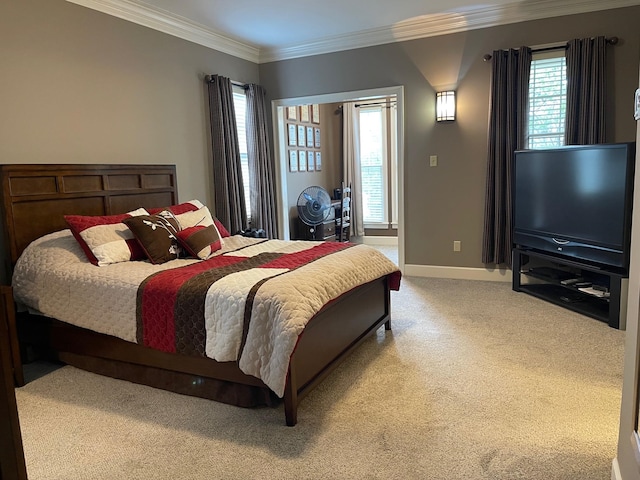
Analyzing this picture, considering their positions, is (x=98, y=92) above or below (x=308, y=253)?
above

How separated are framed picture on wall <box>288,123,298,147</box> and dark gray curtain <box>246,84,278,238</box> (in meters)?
0.97

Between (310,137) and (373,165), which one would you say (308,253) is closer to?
(310,137)

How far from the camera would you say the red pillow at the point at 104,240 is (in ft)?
9.59

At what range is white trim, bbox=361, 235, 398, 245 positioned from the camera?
748 centimetres

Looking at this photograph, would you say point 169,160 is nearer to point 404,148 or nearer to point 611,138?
point 404,148

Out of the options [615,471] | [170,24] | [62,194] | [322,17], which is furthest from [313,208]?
[615,471]

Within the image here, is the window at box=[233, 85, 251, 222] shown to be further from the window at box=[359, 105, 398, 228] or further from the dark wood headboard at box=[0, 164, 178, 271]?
the window at box=[359, 105, 398, 228]

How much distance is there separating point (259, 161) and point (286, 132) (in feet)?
3.87

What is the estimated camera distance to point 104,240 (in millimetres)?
2977

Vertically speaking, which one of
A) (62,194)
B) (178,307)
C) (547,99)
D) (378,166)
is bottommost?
(178,307)

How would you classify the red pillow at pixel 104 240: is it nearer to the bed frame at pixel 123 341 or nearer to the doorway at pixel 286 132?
the bed frame at pixel 123 341

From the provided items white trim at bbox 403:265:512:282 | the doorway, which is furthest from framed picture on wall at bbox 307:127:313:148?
white trim at bbox 403:265:512:282

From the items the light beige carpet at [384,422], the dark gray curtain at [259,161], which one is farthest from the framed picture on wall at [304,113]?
the light beige carpet at [384,422]

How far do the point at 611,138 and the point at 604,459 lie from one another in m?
3.16
